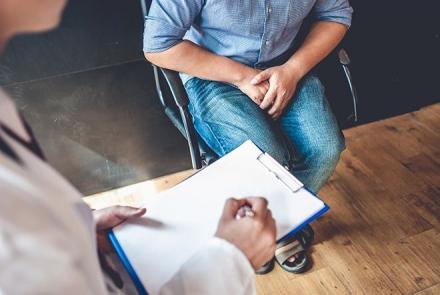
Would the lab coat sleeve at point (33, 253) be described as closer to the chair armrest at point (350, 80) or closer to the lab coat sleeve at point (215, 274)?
the lab coat sleeve at point (215, 274)

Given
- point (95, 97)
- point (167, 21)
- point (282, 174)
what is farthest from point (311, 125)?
point (95, 97)

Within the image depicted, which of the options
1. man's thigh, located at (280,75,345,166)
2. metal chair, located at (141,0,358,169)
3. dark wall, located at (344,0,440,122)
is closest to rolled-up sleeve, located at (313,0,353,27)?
metal chair, located at (141,0,358,169)

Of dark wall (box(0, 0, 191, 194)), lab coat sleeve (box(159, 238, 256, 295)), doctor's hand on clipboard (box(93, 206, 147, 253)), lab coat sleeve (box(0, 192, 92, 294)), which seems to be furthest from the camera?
dark wall (box(0, 0, 191, 194))

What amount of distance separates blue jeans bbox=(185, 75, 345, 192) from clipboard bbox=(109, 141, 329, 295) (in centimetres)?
24

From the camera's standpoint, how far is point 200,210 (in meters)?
0.91

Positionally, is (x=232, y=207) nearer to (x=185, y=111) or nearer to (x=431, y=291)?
(x=185, y=111)

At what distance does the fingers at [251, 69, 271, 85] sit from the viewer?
4.38 ft

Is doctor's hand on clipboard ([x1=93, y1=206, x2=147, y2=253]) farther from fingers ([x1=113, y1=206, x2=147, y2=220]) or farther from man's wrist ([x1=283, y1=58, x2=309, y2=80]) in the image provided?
man's wrist ([x1=283, y1=58, x2=309, y2=80])

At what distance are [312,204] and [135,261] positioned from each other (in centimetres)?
40

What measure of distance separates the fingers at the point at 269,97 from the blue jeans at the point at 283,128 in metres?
0.03

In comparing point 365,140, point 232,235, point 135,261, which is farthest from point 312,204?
point 365,140

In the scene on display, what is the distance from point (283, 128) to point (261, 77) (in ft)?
0.65

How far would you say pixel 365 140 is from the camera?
220cm

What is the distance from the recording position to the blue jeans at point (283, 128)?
4.21 feet
